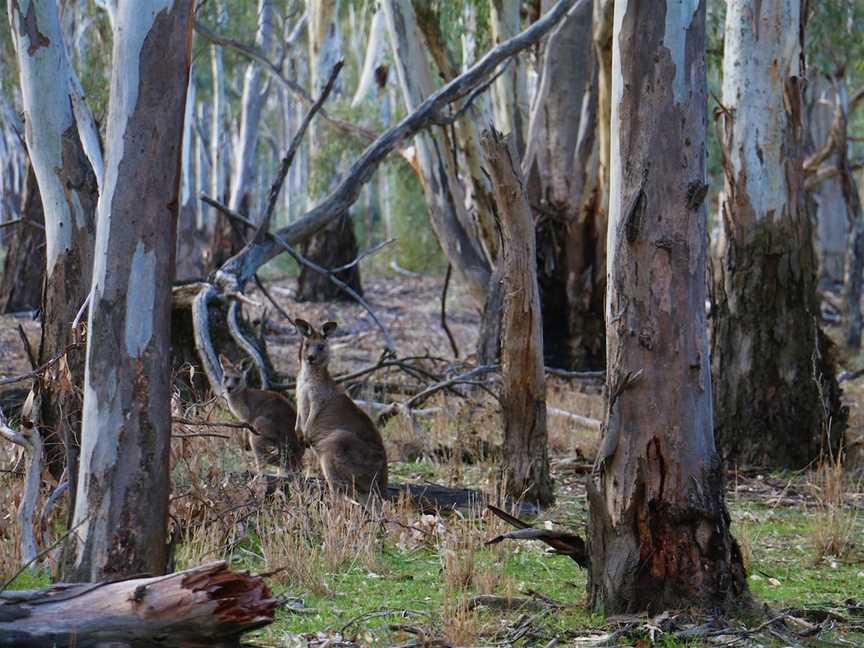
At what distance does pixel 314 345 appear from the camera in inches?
320

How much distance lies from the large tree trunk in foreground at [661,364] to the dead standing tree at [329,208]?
405 centimetres

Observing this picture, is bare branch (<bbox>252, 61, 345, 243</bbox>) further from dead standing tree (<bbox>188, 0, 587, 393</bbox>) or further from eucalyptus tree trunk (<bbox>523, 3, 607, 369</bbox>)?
eucalyptus tree trunk (<bbox>523, 3, 607, 369</bbox>)

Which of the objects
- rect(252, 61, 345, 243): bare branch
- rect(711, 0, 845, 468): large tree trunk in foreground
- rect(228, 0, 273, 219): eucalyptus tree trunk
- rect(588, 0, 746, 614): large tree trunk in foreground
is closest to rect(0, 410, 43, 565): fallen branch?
rect(588, 0, 746, 614): large tree trunk in foreground

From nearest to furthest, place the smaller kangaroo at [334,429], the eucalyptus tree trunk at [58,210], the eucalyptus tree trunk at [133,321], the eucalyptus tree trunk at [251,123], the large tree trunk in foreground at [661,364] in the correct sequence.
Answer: the eucalyptus tree trunk at [133,321], the large tree trunk in foreground at [661,364], the eucalyptus tree trunk at [58,210], the smaller kangaroo at [334,429], the eucalyptus tree trunk at [251,123]

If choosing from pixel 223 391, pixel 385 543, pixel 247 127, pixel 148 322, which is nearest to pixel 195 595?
pixel 148 322

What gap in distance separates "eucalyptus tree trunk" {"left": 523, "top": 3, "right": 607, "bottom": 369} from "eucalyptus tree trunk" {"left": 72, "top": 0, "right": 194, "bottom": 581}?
8304 mm

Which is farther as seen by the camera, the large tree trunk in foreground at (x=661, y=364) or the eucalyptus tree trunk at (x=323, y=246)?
the eucalyptus tree trunk at (x=323, y=246)

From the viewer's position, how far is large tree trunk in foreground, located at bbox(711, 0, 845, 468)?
8.42 meters

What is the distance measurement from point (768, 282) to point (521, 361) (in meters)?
2.39

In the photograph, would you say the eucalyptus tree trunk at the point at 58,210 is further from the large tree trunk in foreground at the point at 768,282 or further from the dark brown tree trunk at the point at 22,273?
the dark brown tree trunk at the point at 22,273

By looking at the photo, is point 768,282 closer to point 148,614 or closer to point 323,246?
point 148,614

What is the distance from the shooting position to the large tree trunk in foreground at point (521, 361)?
6828mm

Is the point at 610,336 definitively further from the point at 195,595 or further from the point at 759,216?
the point at 759,216

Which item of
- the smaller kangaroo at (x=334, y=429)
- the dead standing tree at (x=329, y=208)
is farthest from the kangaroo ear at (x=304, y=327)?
the dead standing tree at (x=329, y=208)
